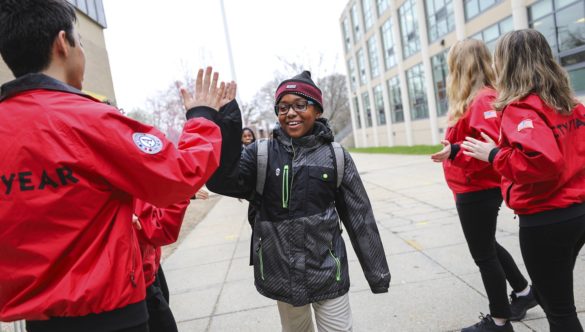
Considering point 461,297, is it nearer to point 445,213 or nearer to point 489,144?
point 489,144

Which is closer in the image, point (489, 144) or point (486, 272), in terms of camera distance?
point (489, 144)

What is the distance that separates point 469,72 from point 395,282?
2167mm

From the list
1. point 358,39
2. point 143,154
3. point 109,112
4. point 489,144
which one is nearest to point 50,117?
point 109,112

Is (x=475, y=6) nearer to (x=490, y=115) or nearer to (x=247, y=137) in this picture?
(x=247, y=137)

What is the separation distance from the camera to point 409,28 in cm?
2816

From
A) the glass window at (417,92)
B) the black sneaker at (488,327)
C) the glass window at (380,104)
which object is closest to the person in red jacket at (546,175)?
the black sneaker at (488,327)

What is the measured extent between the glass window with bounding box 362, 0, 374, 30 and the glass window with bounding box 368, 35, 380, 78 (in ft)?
3.92

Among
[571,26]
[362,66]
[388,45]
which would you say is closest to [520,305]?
[571,26]

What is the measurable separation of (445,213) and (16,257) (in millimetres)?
6457

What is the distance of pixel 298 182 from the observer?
94.2 inches

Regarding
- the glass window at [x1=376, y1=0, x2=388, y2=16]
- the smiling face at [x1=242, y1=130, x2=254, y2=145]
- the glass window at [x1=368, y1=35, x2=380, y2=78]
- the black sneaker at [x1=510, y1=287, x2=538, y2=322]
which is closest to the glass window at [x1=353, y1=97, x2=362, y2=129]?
the glass window at [x1=368, y1=35, x2=380, y2=78]

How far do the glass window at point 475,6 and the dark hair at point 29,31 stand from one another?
812 inches

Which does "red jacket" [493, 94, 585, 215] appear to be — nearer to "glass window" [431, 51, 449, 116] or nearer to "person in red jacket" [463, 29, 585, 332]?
"person in red jacket" [463, 29, 585, 332]

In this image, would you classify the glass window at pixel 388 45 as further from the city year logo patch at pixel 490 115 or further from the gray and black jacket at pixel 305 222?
the gray and black jacket at pixel 305 222
